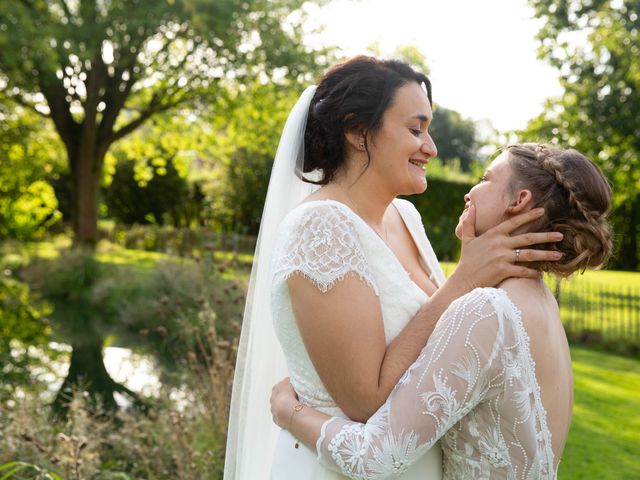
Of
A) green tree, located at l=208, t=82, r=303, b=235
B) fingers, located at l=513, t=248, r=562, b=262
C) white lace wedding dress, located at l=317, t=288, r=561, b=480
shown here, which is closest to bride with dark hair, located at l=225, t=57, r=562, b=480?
fingers, located at l=513, t=248, r=562, b=262

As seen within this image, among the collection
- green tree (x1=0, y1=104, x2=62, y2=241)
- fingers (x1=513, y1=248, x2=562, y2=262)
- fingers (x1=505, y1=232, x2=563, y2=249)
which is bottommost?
green tree (x1=0, y1=104, x2=62, y2=241)

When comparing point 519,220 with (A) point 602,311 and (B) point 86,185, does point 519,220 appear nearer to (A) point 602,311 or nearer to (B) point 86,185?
(A) point 602,311

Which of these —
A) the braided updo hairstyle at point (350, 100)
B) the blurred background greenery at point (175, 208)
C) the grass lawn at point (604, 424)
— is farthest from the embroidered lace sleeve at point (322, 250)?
the grass lawn at point (604, 424)

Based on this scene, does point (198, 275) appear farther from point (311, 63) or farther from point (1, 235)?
point (1, 235)

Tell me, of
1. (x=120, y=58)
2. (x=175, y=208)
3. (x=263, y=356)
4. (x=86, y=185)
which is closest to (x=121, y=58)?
(x=120, y=58)

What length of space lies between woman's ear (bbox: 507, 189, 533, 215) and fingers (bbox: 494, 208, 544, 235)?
0.02 meters

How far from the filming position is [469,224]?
2.27 m

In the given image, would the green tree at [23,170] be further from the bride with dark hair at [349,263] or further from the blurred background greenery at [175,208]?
the bride with dark hair at [349,263]

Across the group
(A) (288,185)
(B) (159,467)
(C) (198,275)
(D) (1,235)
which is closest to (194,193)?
(D) (1,235)

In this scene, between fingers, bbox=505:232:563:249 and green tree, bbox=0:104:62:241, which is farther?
green tree, bbox=0:104:62:241

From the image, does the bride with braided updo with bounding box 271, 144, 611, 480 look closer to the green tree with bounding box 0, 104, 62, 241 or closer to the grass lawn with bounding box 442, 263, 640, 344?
the grass lawn with bounding box 442, 263, 640, 344

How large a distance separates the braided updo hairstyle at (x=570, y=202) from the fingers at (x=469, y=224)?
15 centimetres

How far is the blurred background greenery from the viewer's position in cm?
615

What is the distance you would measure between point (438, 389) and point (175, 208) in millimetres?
26247
